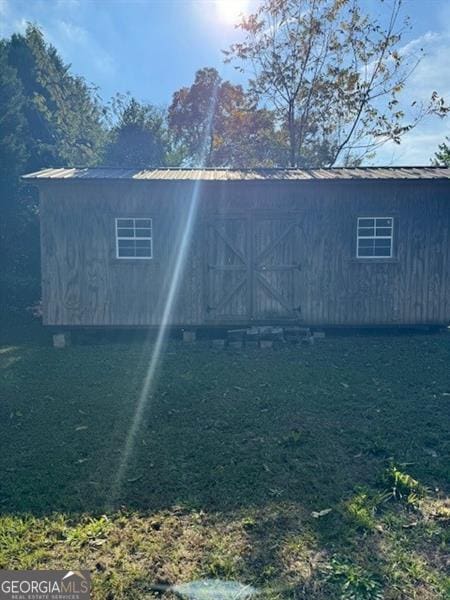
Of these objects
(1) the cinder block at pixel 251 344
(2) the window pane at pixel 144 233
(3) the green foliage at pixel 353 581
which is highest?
(2) the window pane at pixel 144 233

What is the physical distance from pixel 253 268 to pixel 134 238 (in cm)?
244

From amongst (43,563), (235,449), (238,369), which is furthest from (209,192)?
(43,563)

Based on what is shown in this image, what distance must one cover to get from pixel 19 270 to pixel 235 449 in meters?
11.5

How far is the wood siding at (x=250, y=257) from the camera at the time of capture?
789 centimetres

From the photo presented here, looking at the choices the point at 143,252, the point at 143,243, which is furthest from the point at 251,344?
the point at 143,243

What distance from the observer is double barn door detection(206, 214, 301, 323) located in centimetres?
805

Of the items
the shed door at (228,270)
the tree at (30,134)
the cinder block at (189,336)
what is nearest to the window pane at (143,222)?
the shed door at (228,270)

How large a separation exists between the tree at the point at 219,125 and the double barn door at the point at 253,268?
41.3ft

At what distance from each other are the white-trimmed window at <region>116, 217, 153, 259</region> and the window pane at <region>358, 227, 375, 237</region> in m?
4.21

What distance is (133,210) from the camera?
7.90m

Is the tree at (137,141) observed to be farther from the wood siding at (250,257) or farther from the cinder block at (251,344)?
the cinder block at (251,344)

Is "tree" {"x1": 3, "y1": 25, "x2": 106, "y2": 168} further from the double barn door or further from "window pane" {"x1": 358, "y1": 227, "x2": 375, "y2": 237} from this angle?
"window pane" {"x1": 358, "y1": 227, "x2": 375, "y2": 237}

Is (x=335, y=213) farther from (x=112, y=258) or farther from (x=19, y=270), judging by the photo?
(x=19, y=270)

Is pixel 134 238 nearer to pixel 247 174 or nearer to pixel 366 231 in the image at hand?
pixel 247 174
